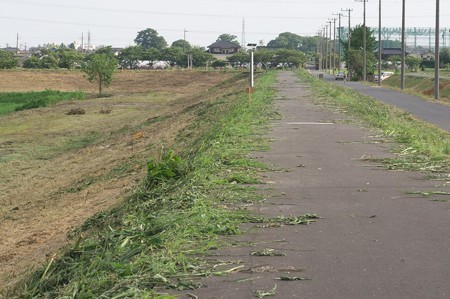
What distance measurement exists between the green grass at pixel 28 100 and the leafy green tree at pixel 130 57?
75.8 m

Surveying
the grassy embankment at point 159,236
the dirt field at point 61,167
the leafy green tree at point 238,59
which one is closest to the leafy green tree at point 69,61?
the leafy green tree at point 238,59

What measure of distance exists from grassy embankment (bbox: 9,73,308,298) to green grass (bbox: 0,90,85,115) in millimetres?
42345

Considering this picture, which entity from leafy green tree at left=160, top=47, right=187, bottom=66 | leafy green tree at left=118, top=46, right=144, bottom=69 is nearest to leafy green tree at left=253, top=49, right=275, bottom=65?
leafy green tree at left=160, top=47, right=187, bottom=66

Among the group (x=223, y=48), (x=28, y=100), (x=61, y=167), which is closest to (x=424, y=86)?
(x=28, y=100)

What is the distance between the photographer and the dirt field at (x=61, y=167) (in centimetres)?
1407

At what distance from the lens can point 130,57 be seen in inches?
5709

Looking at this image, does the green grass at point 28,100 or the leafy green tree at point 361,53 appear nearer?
the green grass at point 28,100

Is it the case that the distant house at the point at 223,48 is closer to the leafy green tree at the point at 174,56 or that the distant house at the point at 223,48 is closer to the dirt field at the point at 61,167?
the leafy green tree at the point at 174,56

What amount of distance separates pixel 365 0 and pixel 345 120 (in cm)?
6697

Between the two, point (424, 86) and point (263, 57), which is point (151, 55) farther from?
point (424, 86)

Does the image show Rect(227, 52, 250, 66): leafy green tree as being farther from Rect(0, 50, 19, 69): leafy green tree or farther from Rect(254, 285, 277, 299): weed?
Rect(254, 285, 277, 299): weed

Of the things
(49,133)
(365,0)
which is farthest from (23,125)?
(365,0)

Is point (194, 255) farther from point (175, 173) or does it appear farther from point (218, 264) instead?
point (175, 173)

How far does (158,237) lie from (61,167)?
18.4m
